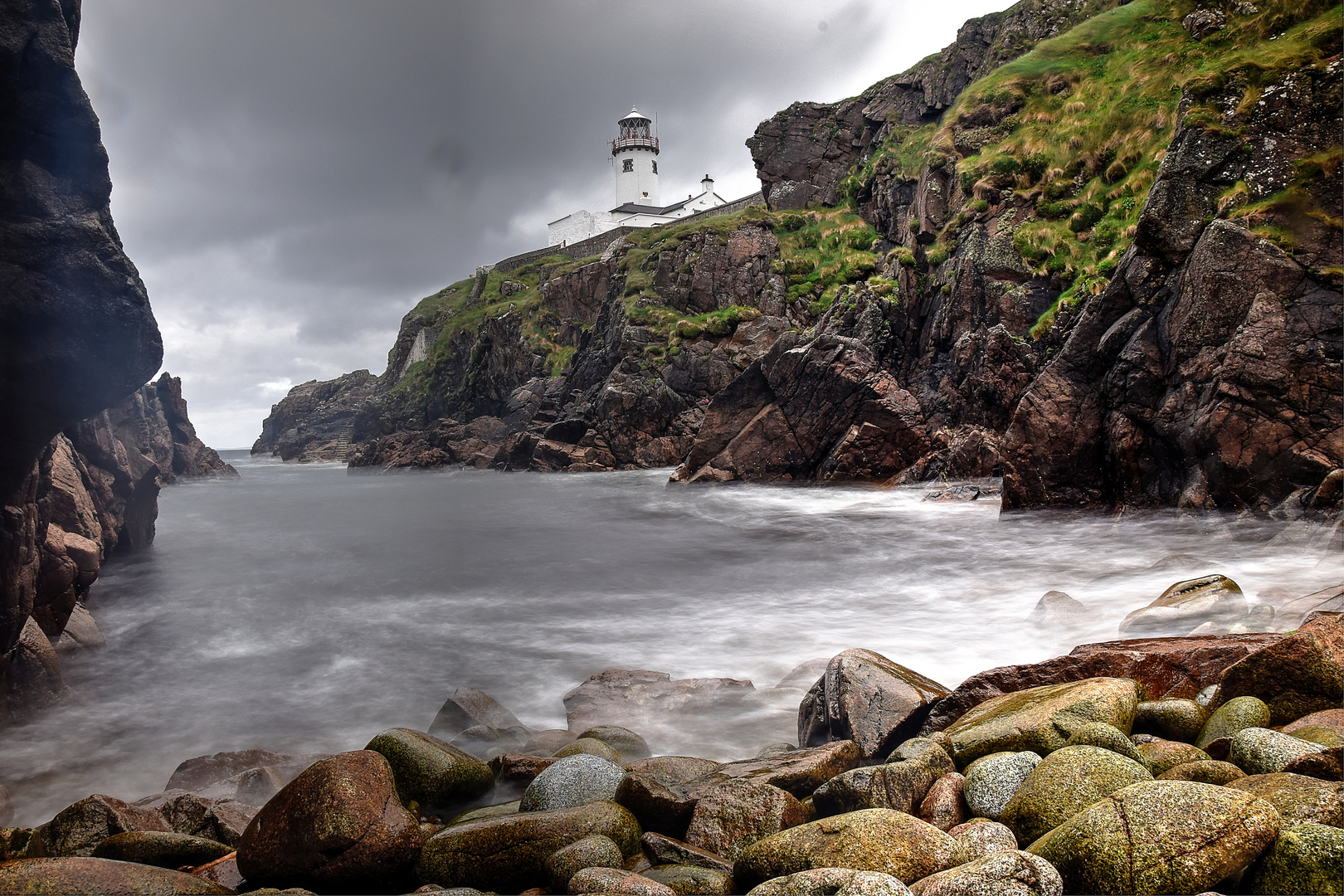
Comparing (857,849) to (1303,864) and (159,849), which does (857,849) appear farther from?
(159,849)

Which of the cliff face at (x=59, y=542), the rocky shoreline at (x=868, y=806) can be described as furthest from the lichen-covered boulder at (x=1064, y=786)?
the cliff face at (x=59, y=542)

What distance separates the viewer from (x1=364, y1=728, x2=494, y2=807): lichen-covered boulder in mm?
5320

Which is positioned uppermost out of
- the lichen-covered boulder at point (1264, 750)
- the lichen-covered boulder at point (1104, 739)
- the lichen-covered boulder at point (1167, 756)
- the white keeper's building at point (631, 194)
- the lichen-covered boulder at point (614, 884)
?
the white keeper's building at point (631, 194)

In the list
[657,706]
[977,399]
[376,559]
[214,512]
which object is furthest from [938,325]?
[214,512]

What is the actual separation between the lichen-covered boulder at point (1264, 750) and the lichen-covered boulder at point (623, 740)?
4334 millimetres

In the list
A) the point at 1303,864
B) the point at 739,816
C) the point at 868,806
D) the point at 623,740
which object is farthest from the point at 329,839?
the point at 1303,864

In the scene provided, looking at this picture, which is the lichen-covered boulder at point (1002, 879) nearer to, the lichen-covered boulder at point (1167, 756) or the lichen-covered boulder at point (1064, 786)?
the lichen-covered boulder at point (1064, 786)

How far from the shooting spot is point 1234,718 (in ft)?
14.1

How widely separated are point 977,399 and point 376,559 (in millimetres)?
20558

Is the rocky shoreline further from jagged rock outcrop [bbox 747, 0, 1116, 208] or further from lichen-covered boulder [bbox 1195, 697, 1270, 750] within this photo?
jagged rock outcrop [bbox 747, 0, 1116, 208]

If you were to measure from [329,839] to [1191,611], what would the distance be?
8.52 meters

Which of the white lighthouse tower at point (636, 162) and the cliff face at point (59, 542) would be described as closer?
the cliff face at point (59, 542)

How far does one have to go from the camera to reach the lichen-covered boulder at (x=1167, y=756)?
395 centimetres

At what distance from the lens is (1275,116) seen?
14.2 m
